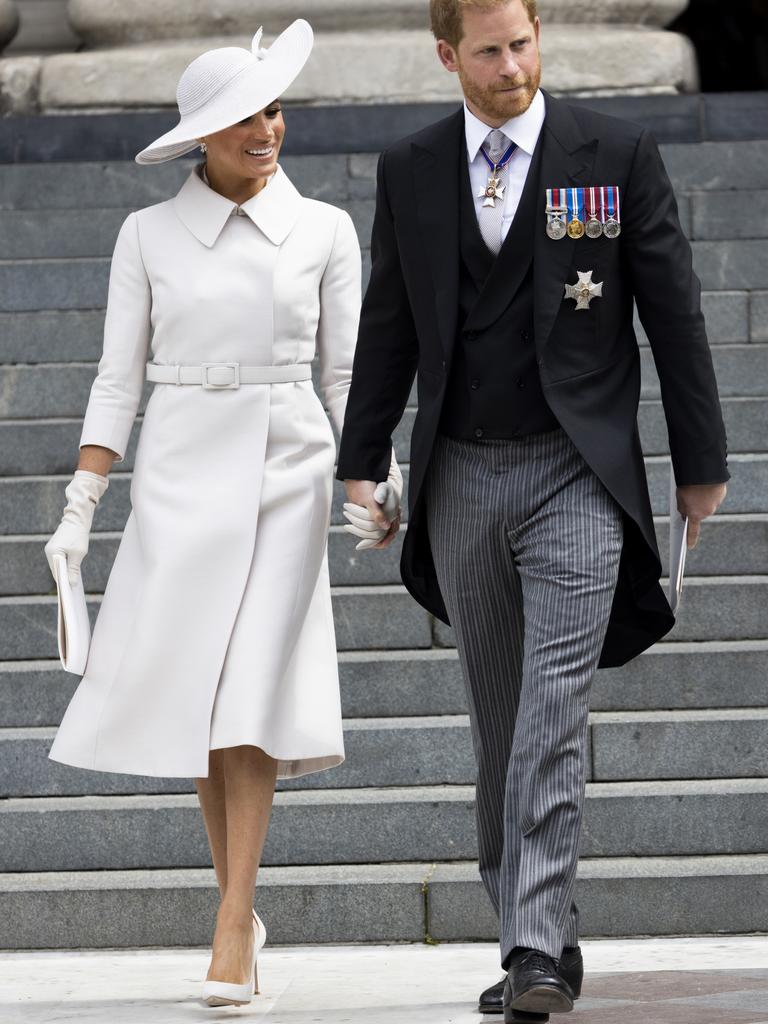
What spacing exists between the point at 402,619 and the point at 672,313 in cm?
233

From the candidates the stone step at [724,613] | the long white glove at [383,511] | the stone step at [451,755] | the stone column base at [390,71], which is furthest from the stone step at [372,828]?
the stone column base at [390,71]

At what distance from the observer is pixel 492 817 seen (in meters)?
4.03

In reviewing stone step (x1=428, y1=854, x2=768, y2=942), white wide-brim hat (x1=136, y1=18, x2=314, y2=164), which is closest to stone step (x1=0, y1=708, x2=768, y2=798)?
stone step (x1=428, y1=854, x2=768, y2=942)

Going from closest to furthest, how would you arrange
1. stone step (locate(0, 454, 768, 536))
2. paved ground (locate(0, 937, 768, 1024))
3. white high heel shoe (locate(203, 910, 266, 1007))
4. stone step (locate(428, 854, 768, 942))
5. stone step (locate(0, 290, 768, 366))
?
paved ground (locate(0, 937, 768, 1024)) → white high heel shoe (locate(203, 910, 266, 1007)) → stone step (locate(428, 854, 768, 942)) → stone step (locate(0, 454, 768, 536)) → stone step (locate(0, 290, 768, 366))

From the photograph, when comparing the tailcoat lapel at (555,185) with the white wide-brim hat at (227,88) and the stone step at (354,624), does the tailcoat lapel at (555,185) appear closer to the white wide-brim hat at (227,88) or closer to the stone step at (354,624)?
the white wide-brim hat at (227,88)

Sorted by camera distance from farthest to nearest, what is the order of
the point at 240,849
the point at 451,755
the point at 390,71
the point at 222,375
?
the point at 390,71 < the point at 451,755 < the point at 222,375 < the point at 240,849

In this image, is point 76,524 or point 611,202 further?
point 76,524

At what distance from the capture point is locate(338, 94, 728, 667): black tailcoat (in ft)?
12.5

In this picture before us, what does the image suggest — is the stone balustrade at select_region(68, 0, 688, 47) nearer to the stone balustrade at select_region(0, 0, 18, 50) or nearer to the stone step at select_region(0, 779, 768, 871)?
the stone balustrade at select_region(0, 0, 18, 50)

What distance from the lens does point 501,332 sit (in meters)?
3.85

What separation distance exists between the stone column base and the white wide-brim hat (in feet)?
18.2

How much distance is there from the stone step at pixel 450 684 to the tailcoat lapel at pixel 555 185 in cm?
203

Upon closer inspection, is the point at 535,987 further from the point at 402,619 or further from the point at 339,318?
the point at 402,619

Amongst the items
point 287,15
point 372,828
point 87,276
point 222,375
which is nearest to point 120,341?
point 222,375
